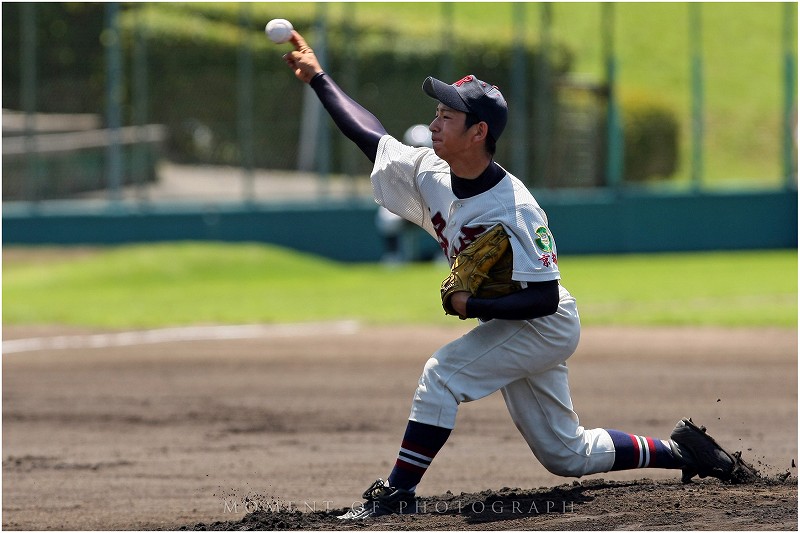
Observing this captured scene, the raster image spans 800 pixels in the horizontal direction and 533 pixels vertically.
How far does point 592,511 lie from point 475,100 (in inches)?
66.2

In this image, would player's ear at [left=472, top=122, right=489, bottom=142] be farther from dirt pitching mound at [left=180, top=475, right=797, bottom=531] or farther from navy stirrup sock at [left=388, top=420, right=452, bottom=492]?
dirt pitching mound at [left=180, top=475, right=797, bottom=531]

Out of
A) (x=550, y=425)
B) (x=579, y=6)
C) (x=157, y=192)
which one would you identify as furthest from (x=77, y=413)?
(x=579, y=6)

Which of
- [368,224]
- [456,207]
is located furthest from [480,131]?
[368,224]

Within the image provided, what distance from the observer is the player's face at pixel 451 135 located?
4699 millimetres

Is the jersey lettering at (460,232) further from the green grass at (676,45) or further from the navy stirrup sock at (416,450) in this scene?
the green grass at (676,45)

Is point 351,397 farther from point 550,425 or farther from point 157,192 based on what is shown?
point 157,192

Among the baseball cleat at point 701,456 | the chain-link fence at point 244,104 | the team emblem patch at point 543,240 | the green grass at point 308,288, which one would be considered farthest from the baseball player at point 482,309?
the chain-link fence at point 244,104

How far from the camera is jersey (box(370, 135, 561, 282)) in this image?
460 centimetres

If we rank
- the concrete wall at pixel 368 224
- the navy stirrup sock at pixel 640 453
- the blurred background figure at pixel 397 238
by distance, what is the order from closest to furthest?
the navy stirrup sock at pixel 640 453
the blurred background figure at pixel 397 238
the concrete wall at pixel 368 224

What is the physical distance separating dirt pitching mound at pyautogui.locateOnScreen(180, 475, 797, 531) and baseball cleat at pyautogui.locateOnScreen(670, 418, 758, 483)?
6 centimetres

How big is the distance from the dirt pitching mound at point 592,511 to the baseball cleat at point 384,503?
1.5 inches

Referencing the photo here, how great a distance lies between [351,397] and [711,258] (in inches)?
559

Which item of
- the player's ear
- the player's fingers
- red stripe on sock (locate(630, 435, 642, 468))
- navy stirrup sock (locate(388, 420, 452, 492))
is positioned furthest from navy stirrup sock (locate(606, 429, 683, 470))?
the player's fingers

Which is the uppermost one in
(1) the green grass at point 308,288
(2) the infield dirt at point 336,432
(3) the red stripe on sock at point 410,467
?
(3) the red stripe on sock at point 410,467
